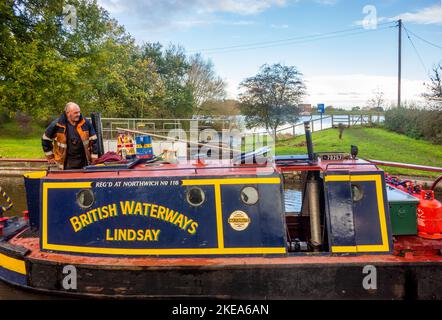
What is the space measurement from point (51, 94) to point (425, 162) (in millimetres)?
14647

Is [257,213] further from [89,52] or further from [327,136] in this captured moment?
[327,136]

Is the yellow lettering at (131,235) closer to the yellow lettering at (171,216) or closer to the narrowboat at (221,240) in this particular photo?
the narrowboat at (221,240)

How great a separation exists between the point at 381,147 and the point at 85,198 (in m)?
16.3

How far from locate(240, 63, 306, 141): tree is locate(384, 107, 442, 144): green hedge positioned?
248 inches

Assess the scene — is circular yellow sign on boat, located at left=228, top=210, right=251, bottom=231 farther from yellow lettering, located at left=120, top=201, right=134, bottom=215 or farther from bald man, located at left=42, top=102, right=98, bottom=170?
bald man, located at left=42, top=102, right=98, bottom=170

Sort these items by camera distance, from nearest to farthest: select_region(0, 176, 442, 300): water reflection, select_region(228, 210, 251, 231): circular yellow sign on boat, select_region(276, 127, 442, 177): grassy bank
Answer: select_region(228, 210, 251, 231): circular yellow sign on boat, select_region(0, 176, 442, 300): water reflection, select_region(276, 127, 442, 177): grassy bank

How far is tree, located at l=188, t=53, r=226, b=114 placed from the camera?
33250 millimetres

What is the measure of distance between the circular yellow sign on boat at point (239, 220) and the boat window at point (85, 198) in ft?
5.97

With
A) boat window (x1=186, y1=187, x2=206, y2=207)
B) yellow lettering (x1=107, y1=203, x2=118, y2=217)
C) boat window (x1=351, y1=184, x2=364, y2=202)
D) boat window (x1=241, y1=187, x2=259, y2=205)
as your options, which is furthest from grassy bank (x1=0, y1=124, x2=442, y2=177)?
yellow lettering (x1=107, y1=203, x2=118, y2=217)

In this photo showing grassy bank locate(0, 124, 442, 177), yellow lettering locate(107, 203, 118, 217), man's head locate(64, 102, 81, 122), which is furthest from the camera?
grassy bank locate(0, 124, 442, 177)

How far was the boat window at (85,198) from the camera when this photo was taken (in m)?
4.97
